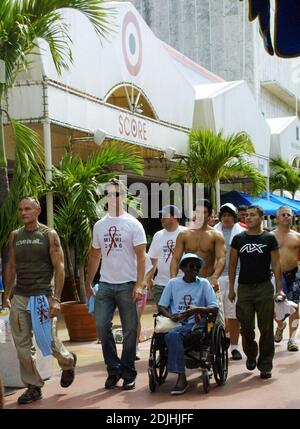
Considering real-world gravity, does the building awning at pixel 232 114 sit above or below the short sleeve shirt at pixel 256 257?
above

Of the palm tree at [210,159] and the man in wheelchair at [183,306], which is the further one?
Result: the palm tree at [210,159]

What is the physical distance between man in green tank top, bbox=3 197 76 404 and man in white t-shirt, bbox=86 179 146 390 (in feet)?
2.02

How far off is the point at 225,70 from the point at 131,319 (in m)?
35.4

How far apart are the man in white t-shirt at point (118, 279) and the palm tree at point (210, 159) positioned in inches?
347

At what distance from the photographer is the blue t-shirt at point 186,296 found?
21.9 feet

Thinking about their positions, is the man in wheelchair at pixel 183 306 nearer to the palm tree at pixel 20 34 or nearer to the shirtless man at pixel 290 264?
the palm tree at pixel 20 34

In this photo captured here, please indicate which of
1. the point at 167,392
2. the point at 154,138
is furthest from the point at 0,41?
the point at 154,138

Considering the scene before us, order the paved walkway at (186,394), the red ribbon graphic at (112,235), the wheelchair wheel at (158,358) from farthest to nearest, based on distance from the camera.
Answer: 1. the red ribbon graphic at (112,235)
2. the wheelchair wheel at (158,358)
3. the paved walkway at (186,394)

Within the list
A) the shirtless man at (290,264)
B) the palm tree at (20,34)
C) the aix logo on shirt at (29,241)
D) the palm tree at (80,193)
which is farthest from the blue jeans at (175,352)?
the palm tree at (80,193)

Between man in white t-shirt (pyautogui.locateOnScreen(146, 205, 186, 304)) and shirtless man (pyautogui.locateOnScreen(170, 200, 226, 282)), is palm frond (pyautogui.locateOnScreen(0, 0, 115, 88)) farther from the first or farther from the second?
shirtless man (pyautogui.locateOnScreen(170, 200, 226, 282))

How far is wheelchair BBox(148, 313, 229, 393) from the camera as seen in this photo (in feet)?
20.9

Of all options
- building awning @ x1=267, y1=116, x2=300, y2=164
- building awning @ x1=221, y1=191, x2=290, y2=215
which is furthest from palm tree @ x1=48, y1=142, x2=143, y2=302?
building awning @ x1=267, y1=116, x2=300, y2=164

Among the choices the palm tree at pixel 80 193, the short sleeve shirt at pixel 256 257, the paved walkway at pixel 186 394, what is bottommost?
the paved walkway at pixel 186 394

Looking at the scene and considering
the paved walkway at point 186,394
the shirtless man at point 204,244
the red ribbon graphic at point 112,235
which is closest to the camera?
the paved walkway at point 186,394
